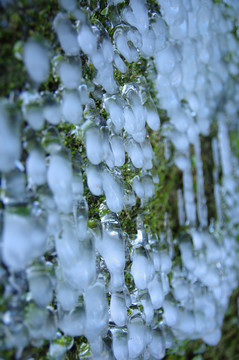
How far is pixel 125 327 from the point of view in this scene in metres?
0.45

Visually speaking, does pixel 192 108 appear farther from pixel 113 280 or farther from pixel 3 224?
pixel 3 224

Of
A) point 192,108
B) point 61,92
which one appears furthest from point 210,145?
point 61,92

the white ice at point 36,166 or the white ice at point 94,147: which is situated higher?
the white ice at point 94,147

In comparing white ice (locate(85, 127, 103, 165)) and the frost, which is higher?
the frost

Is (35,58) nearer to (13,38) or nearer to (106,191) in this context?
(13,38)

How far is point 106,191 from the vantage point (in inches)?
16.4

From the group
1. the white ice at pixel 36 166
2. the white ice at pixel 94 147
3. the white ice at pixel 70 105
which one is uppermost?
the white ice at pixel 70 105

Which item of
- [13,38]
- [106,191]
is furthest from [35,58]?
[106,191]

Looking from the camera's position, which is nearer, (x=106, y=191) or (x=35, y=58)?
(x=35, y=58)

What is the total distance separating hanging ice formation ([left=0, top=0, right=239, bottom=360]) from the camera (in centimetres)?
32

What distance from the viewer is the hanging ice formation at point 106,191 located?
32cm

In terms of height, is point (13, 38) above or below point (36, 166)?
above

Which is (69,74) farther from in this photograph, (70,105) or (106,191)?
(106,191)

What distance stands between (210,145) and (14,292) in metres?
0.71
